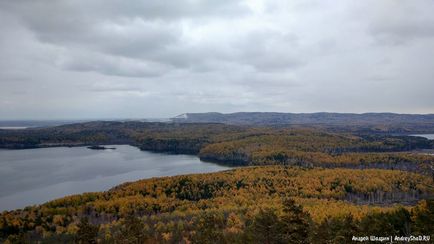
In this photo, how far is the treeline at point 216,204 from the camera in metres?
72.1

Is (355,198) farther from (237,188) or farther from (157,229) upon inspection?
(157,229)

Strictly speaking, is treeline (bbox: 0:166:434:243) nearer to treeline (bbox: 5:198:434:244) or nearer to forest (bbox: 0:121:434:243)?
forest (bbox: 0:121:434:243)

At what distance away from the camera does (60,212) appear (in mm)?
103312

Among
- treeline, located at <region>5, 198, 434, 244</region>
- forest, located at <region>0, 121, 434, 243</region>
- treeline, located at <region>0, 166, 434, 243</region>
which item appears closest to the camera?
treeline, located at <region>5, 198, 434, 244</region>

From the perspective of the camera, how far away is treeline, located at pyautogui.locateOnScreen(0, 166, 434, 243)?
7212 cm

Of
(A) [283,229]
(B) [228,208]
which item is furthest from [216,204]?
(A) [283,229]

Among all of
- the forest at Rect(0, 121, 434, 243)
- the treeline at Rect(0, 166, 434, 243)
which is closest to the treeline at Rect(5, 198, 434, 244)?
the forest at Rect(0, 121, 434, 243)

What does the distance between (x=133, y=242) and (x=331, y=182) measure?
383 feet

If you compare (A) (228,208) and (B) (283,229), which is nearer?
(B) (283,229)

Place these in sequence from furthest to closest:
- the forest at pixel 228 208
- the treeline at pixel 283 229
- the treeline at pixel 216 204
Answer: the treeline at pixel 216 204, the forest at pixel 228 208, the treeline at pixel 283 229

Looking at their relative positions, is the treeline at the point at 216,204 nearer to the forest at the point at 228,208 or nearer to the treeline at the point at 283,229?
the forest at the point at 228,208

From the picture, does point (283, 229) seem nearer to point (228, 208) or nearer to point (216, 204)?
point (228, 208)

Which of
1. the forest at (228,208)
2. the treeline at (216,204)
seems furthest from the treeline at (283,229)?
the treeline at (216,204)

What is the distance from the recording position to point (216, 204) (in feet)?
373
